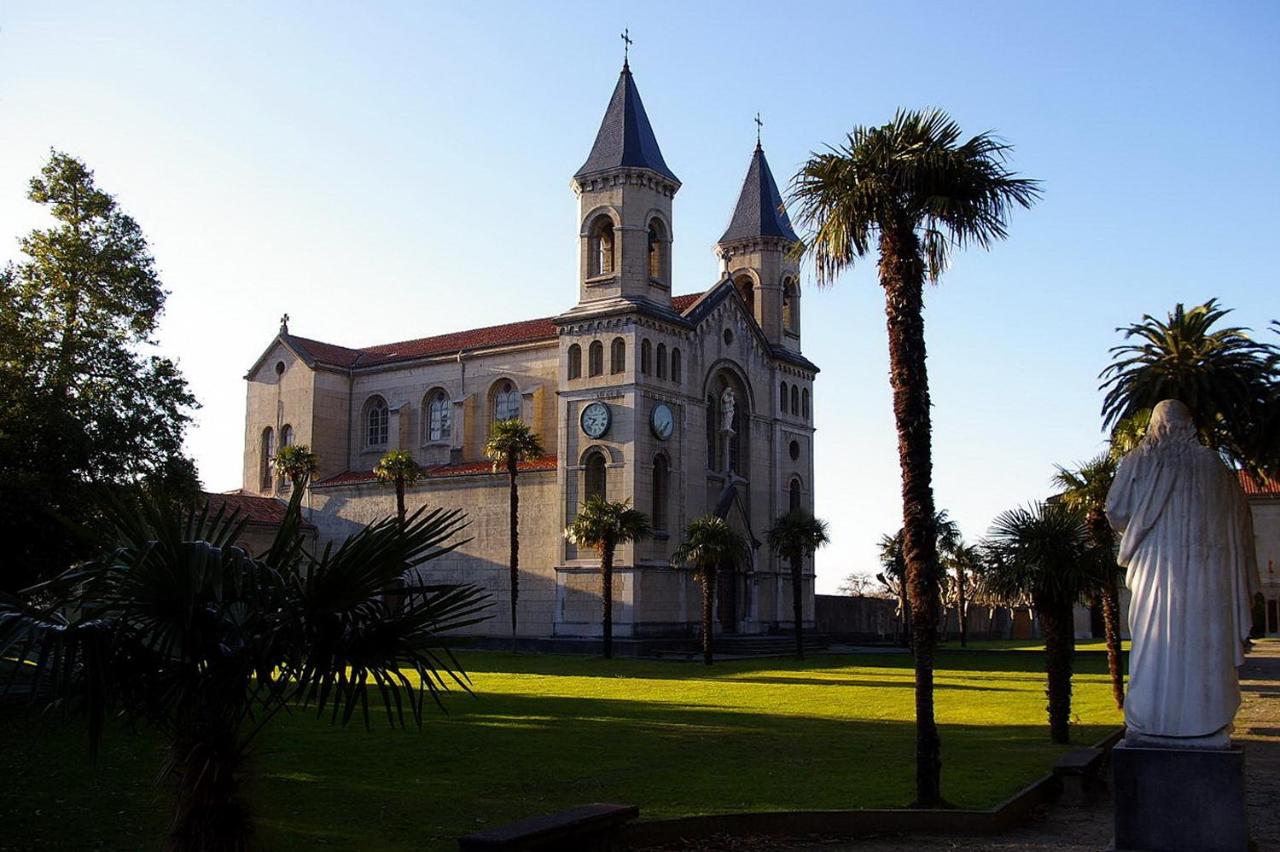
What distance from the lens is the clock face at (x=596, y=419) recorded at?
162ft

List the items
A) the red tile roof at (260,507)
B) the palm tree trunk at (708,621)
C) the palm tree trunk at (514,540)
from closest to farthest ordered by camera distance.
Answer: the palm tree trunk at (708,621)
the palm tree trunk at (514,540)
the red tile roof at (260,507)

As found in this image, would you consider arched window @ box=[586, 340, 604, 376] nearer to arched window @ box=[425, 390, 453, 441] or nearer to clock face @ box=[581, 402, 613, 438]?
clock face @ box=[581, 402, 613, 438]

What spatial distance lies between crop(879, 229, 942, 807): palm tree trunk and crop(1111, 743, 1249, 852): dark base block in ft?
16.0

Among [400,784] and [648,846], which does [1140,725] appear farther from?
[400,784]

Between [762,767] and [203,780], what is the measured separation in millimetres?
9709

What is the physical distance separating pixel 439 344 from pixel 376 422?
5.44 m

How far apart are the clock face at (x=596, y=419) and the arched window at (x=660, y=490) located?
297 centimetres

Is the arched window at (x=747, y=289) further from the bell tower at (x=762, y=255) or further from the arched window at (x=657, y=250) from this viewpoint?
the arched window at (x=657, y=250)

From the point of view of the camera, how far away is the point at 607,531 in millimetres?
44844

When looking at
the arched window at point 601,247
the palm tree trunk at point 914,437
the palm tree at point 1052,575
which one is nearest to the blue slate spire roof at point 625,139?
the arched window at point 601,247

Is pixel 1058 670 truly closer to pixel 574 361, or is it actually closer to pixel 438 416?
pixel 574 361

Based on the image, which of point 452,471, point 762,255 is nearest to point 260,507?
point 452,471

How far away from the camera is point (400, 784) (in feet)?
47.0

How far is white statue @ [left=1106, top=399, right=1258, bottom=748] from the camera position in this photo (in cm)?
909
